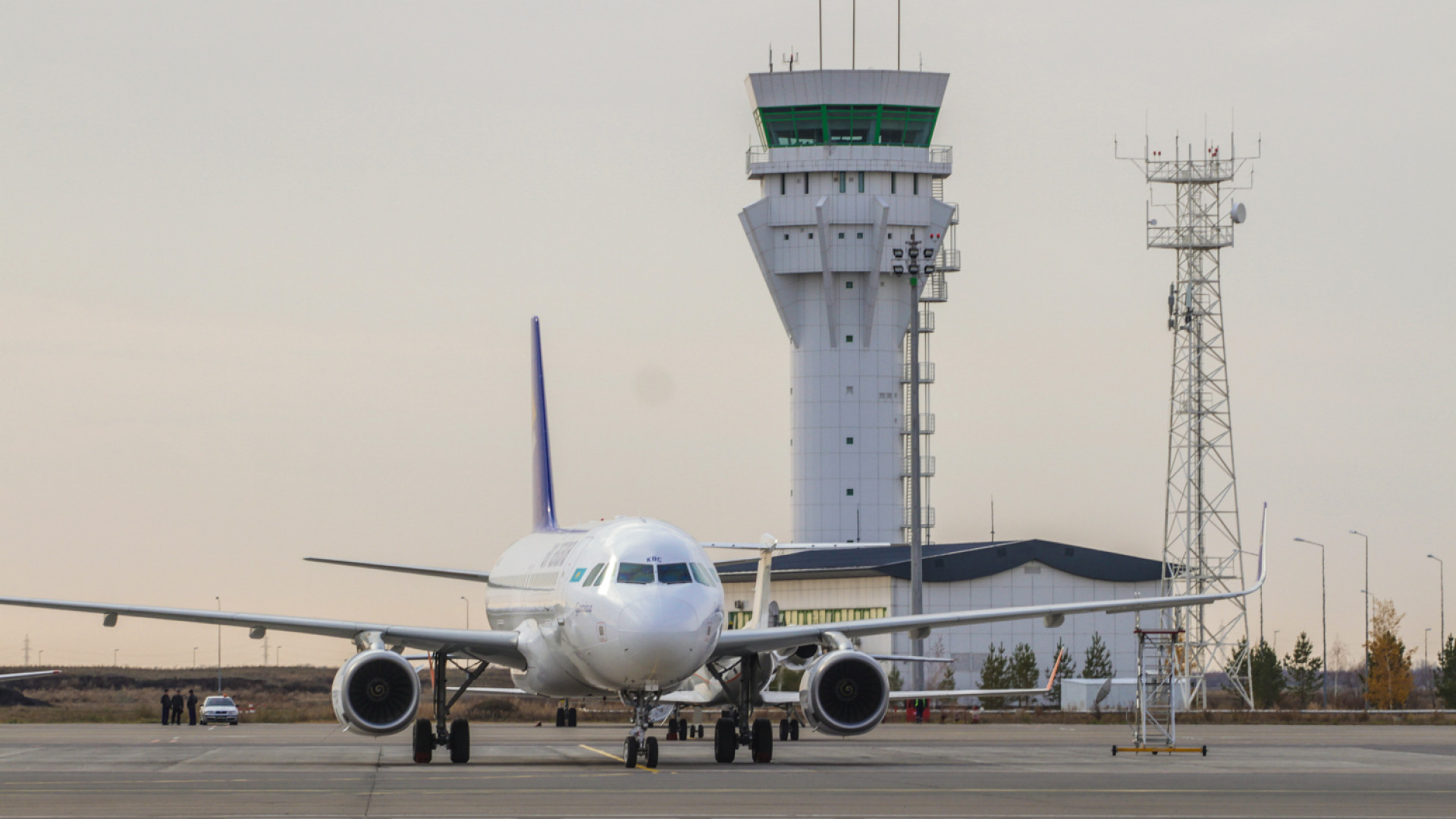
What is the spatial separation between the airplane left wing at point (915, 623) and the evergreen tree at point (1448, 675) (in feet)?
177

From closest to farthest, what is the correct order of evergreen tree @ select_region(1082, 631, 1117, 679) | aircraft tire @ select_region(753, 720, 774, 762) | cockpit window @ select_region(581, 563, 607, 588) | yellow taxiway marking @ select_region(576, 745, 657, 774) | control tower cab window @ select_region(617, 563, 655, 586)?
control tower cab window @ select_region(617, 563, 655, 586)
cockpit window @ select_region(581, 563, 607, 588)
yellow taxiway marking @ select_region(576, 745, 657, 774)
aircraft tire @ select_region(753, 720, 774, 762)
evergreen tree @ select_region(1082, 631, 1117, 679)

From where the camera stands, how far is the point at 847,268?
318 feet

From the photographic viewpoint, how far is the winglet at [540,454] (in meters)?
41.2

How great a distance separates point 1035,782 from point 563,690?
891 centimetres

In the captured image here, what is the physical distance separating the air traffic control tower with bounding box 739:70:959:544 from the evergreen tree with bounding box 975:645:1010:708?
44.0ft

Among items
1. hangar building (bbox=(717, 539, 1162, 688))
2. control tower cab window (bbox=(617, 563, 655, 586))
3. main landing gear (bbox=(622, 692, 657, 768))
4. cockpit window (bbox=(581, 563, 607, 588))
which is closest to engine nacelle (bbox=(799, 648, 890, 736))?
main landing gear (bbox=(622, 692, 657, 768))

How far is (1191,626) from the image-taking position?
78.6 meters

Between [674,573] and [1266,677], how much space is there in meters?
62.2

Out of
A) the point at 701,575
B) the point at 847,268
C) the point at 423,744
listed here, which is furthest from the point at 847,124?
the point at 701,575

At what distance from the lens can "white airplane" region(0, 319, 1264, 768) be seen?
1072 inches

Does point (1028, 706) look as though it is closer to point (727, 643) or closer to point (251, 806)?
point (727, 643)

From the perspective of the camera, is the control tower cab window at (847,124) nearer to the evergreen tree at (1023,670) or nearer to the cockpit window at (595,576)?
the evergreen tree at (1023,670)

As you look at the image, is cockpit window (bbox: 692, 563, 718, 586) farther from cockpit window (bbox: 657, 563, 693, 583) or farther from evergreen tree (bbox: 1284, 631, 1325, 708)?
evergreen tree (bbox: 1284, 631, 1325, 708)

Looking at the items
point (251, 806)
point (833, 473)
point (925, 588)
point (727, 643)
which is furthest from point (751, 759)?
point (833, 473)
